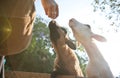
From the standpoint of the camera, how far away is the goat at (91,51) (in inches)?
123

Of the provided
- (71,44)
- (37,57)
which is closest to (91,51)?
(71,44)

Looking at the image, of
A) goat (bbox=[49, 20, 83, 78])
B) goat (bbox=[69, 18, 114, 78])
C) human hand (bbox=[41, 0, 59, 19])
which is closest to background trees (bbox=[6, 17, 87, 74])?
goat (bbox=[69, 18, 114, 78])

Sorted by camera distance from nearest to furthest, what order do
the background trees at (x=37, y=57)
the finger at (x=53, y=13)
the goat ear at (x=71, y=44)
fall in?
the finger at (x=53, y=13) → the goat ear at (x=71, y=44) → the background trees at (x=37, y=57)

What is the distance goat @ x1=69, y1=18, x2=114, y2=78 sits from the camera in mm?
3119

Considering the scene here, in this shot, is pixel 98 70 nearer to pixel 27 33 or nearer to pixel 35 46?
pixel 27 33

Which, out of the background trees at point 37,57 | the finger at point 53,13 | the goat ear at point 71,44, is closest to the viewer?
the finger at point 53,13

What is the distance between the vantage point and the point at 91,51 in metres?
3.44

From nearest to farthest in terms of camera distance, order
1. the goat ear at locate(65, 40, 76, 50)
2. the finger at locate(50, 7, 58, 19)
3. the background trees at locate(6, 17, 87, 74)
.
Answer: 1. the finger at locate(50, 7, 58, 19)
2. the goat ear at locate(65, 40, 76, 50)
3. the background trees at locate(6, 17, 87, 74)

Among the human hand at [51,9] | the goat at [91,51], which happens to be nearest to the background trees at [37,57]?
the goat at [91,51]

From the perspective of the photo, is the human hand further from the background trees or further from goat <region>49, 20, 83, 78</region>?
the background trees

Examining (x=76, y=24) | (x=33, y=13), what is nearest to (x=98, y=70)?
(x=76, y=24)

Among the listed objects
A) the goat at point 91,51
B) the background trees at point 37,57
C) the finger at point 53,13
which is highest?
the finger at point 53,13

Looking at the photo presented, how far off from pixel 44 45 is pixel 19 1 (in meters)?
11.6

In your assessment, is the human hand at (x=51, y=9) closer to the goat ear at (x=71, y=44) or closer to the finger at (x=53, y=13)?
the finger at (x=53, y=13)
